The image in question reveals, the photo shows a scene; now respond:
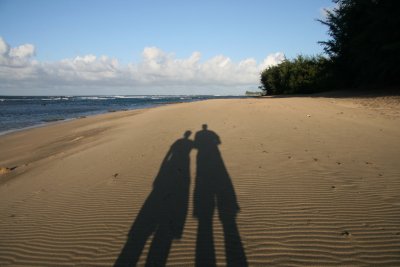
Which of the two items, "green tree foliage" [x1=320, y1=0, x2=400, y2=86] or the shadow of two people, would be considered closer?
the shadow of two people

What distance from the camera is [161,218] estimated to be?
4.56 meters

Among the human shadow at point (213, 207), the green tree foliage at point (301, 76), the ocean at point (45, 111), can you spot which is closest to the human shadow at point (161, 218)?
the human shadow at point (213, 207)

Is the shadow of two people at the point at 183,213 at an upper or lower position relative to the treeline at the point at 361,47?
lower

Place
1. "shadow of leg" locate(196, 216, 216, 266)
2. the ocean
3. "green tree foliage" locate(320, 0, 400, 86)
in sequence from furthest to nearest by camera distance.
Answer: the ocean → "green tree foliage" locate(320, 0, 400, 86) → "shadow of leg" locate(196, 216, 216, 266)

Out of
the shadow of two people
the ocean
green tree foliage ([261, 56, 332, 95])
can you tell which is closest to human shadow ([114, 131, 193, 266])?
the shadow of two people

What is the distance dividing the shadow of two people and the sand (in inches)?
0.7

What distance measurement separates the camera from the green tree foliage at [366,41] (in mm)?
20188

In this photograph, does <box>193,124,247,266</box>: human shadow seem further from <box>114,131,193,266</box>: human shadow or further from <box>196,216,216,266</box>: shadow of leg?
<box>114,131,193,266</box>: human shadow

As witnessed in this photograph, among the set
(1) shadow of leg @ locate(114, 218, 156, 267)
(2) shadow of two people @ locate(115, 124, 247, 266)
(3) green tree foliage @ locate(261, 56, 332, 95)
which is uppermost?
(3) green tree foliage @ locate(261, 56, 332, 95)

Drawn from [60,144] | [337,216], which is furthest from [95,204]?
[60,144]

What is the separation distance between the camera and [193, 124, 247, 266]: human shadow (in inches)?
141

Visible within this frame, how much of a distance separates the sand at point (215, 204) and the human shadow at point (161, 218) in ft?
0.06

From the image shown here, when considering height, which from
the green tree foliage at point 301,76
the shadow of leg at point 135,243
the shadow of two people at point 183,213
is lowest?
the shadow of leg at point 135,243

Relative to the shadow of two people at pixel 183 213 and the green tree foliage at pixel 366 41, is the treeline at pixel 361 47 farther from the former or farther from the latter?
the shadow of two people at pixel 183 213
